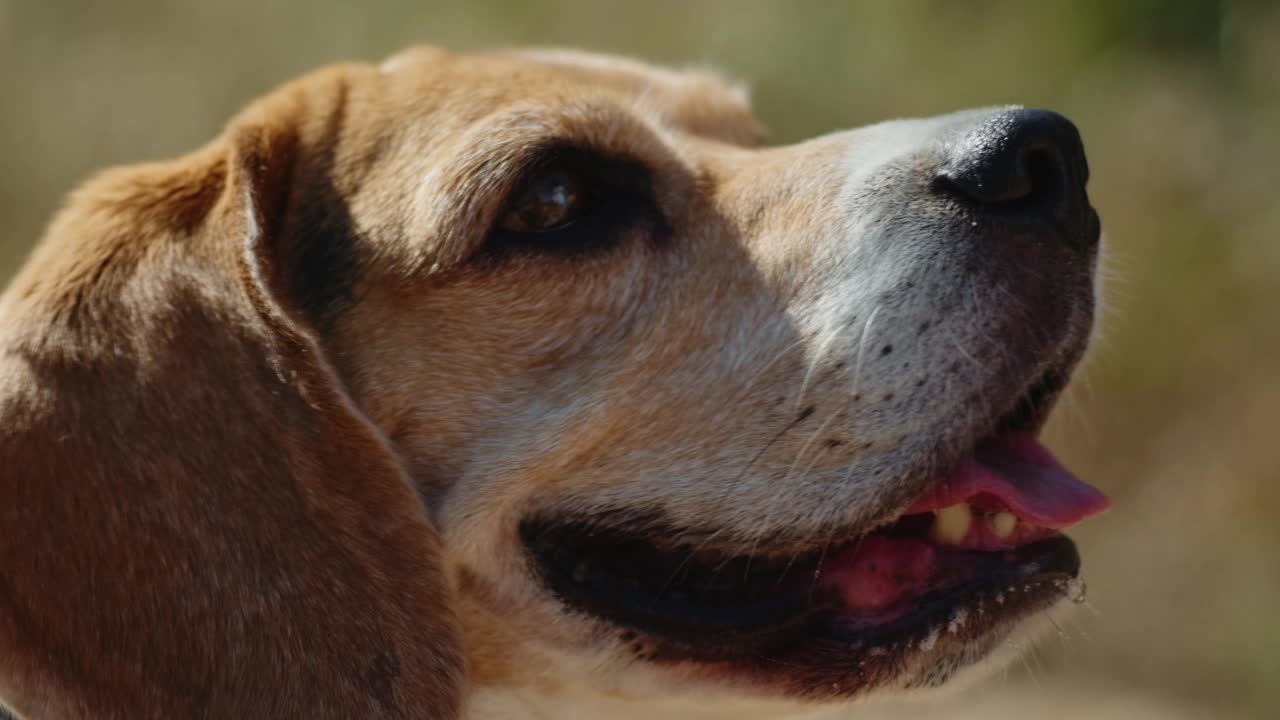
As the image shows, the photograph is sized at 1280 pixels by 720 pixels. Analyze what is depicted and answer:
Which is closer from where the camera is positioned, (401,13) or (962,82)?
(962,82)

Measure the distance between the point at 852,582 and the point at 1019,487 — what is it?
1.41 feet

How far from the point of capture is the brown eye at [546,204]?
337 centimetres

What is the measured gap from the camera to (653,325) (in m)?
3.35

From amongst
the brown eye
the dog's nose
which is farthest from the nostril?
the brown eye

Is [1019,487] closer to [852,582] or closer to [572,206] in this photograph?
[852,582]

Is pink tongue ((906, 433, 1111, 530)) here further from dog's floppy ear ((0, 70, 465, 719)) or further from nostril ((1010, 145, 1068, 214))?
dog's floppy ear ((0, 70, 465, 719))

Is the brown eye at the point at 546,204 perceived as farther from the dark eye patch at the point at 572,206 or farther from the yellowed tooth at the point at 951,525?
the yellowed tooth at the point at 951,525

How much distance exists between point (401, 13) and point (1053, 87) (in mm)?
4163

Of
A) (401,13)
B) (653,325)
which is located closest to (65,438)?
(653,325)

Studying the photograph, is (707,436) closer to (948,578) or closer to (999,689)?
(948,578)

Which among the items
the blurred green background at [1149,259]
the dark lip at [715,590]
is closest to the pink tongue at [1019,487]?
the dark lip at [715,590]

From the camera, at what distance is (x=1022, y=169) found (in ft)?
10.2

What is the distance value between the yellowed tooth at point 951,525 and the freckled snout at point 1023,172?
2.14 feet

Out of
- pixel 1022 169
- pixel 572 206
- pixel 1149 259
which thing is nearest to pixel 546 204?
pixel 572 206
